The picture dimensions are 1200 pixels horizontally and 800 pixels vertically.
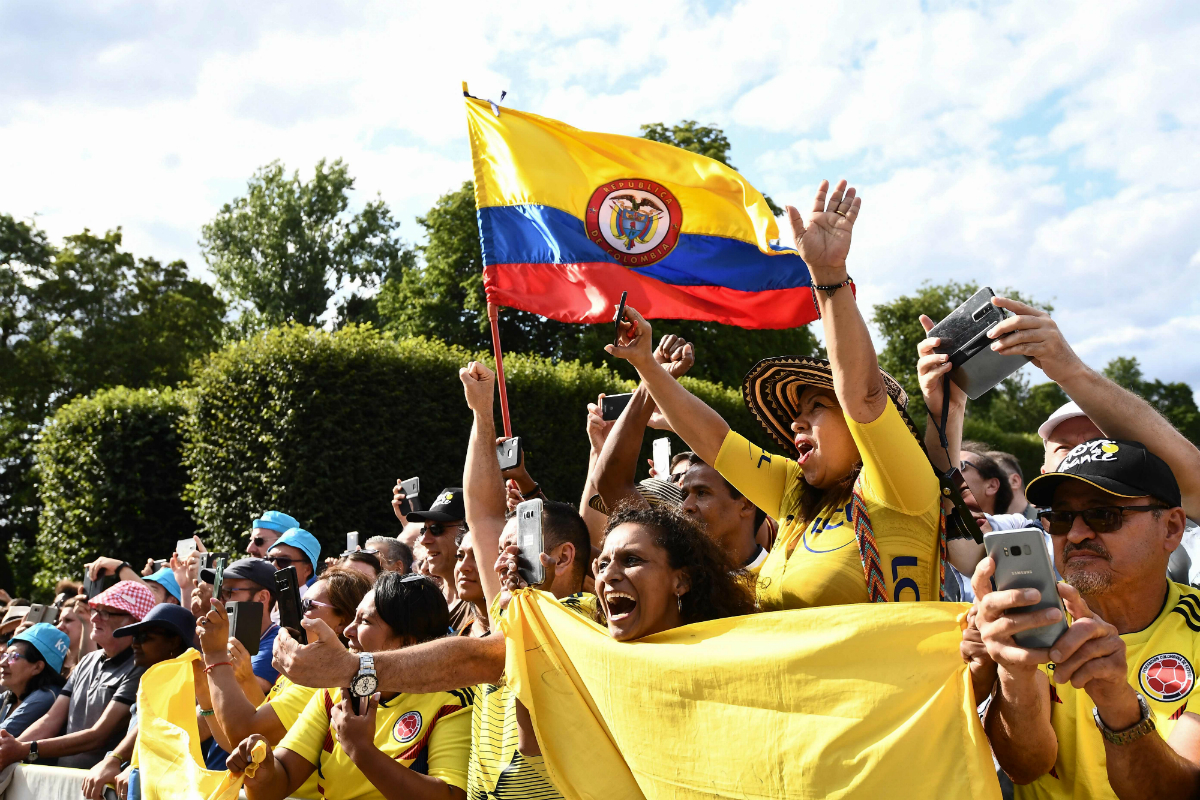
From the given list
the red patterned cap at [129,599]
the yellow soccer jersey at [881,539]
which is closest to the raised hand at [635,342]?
the yellow soccer jersey at [881,539]

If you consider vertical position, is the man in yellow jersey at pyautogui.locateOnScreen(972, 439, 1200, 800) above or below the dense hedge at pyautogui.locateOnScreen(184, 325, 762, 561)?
below

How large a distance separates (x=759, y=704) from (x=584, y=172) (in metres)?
4.88

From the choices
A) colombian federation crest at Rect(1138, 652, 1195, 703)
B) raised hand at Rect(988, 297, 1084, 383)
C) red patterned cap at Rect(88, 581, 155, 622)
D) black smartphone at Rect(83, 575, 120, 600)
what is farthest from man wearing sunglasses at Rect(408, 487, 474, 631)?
black smartphone at Rect(83, 575, 120, 600)

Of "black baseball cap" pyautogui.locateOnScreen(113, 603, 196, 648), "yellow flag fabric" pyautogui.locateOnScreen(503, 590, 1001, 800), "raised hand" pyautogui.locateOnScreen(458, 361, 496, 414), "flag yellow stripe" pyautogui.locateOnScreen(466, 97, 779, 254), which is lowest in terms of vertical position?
"black baseball cap" pyautogui.locateOnScreen(113, 603, 196, 648)

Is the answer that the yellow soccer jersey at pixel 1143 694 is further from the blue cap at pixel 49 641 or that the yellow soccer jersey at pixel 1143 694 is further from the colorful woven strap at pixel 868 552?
the blue cap at pixel 49 641

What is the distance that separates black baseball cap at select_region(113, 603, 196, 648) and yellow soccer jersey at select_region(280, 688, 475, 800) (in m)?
2.01

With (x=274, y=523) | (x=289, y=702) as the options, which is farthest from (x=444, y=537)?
(x=274, y=523)

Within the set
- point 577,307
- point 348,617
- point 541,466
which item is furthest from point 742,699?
point 541,466

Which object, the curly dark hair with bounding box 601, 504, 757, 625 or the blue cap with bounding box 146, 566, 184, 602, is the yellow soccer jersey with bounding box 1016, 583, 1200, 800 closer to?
the curly dark hair with bounding box 601, 504, 757, 625

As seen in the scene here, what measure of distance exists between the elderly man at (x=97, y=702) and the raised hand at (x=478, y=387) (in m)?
2.80

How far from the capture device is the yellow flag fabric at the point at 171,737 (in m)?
4.04

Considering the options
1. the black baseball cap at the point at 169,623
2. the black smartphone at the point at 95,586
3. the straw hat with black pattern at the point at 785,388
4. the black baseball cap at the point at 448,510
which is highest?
the straw hat with black pattern at the point at 785,388

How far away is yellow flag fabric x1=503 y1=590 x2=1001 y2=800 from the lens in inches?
91.2

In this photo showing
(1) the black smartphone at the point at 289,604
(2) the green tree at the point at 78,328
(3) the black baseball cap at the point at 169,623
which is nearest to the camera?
(1) the black smartphone at the point at 289,604
